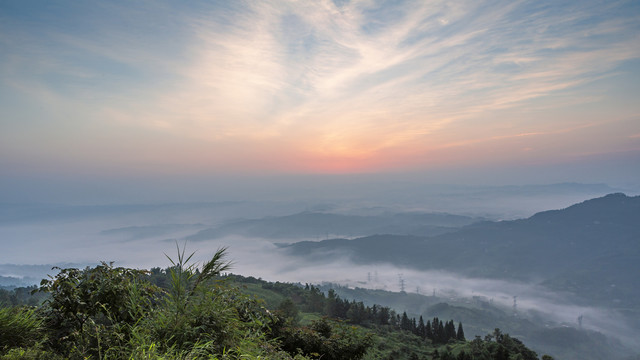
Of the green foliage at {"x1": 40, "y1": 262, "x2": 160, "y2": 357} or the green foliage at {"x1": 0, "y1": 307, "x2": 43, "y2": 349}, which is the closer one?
the green foliage at {"x1": 0, "y1": 307, "x2": 43, "y2": 349}

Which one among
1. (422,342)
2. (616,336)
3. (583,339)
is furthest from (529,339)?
(422,342)

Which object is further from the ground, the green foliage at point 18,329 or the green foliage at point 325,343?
the green foliage at point 18,329

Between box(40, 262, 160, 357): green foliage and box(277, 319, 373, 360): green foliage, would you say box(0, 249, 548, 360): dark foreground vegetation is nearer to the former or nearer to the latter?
box(40, 262, 160, 357): green foliage

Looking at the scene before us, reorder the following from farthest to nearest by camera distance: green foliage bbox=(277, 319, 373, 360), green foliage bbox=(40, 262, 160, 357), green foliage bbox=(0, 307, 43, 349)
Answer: green foliage bbox=(277, 319, 373, 360) < green foliage bbox=(40, 262, 160, 357) < green foliage bbox=(0, 307, 43, 349)

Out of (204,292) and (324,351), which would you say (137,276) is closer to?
(204,292)

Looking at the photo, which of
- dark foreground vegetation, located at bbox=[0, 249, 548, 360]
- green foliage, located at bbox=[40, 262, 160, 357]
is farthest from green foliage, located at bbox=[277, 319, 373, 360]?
green foliage, located at bbox=[40, 262, 160, 357]

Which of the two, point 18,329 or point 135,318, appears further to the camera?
point 135,318

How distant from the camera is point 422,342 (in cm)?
4606

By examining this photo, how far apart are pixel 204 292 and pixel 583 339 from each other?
211m

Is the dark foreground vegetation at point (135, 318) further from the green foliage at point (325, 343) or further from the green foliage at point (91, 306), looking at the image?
the green foliage at point (325, 343)

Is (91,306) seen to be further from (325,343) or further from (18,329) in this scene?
(325,343)

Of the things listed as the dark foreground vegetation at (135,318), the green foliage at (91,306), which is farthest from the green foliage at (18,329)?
the green foliage at (91,306)

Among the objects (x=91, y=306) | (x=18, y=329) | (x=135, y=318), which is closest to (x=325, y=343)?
(x=135, y=318)

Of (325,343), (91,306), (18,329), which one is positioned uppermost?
(91,306)
